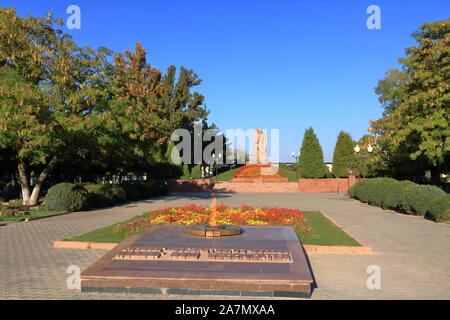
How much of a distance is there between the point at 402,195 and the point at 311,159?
2538cm

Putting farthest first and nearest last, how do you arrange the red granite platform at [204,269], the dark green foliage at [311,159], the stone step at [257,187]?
the dark green foliage at [311,159] < the stone step at [257,187] < the red granite platform at [204,269]

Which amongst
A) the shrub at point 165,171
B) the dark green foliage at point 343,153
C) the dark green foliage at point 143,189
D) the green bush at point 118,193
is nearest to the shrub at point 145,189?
the dark green foliage at point 143,189

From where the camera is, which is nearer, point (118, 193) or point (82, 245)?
point (82, 245)

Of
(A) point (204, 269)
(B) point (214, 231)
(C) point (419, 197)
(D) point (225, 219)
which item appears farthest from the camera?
(C) point (419, 197)

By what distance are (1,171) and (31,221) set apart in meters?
15.7

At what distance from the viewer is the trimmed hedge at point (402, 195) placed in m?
16.7

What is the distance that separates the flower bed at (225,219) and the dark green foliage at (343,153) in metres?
30.8

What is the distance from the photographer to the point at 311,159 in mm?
43656

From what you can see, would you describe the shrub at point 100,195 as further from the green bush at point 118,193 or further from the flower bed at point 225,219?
the flower bed at point 225,219

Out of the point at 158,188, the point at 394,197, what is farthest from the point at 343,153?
the point at 394,197

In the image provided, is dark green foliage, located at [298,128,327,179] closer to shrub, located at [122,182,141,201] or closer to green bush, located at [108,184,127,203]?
shrub, located at [122,182,141,201]

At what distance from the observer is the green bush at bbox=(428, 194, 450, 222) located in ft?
48.3

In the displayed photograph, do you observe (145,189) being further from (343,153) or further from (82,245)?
(343,153)

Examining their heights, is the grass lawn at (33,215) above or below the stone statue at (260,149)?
below
